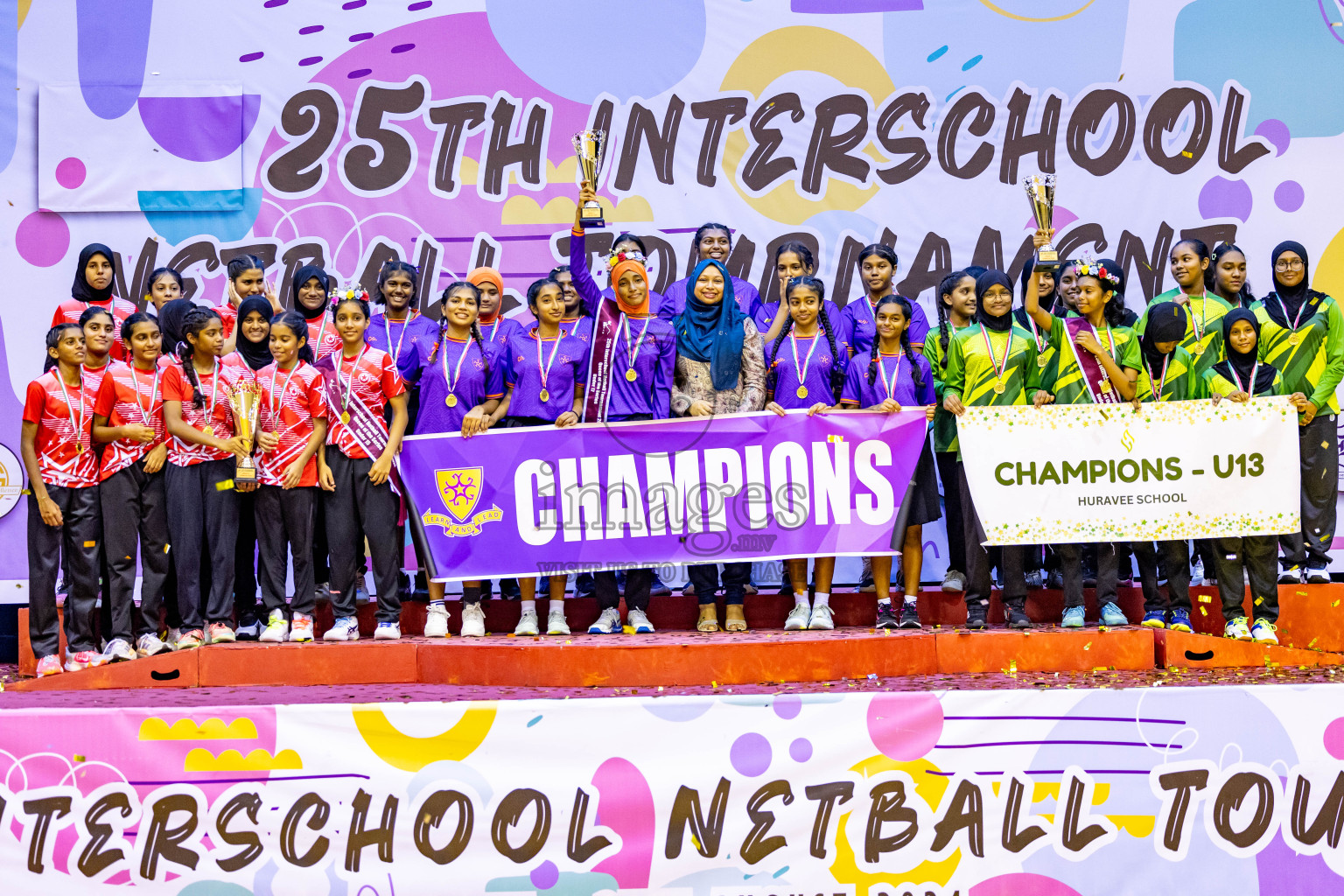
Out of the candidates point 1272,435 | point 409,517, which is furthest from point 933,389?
point 409,517

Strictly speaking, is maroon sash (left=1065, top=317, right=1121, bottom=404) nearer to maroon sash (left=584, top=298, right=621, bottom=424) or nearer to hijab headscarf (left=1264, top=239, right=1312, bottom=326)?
hijab headscarf (left=1264, top=239, right=1312, bottom=326)

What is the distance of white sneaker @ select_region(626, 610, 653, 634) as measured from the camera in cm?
548

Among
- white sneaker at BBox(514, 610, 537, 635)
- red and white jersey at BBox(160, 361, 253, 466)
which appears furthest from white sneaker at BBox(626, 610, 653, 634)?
red and white jersey at BBox(160, 361, 253, 466)

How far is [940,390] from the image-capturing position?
5.73 meters

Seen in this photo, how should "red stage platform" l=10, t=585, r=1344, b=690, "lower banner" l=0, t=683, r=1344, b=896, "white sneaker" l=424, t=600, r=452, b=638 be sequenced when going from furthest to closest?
"white sneaker" l=424, t=600, r=452, b=638 → "red stage platform" l=10, t=585, r=1344, b=690 → "lower banner" l=0, t=683, r=1344, b=896

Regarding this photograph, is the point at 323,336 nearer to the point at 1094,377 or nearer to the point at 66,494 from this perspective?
the point at 66,494

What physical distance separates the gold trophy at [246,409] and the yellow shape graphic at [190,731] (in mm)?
1406

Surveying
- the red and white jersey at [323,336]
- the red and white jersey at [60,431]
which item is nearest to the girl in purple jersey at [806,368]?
the red and white jersey at [323,336]

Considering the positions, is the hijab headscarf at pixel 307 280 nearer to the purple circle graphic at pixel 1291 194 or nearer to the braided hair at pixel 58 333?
the braided hair at pixel 58 333

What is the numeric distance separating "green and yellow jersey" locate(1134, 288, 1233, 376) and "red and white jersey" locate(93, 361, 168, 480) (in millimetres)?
4555

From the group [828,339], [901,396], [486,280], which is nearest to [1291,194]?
[901,396]

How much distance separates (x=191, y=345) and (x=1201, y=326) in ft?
16.3

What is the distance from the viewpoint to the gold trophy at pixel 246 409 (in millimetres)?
5445

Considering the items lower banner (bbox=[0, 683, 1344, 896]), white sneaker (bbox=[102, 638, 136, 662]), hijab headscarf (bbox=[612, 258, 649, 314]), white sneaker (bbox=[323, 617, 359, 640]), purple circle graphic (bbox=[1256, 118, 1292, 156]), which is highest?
purple circle graphic (bbox=[1256, 118, 1292, 156])
